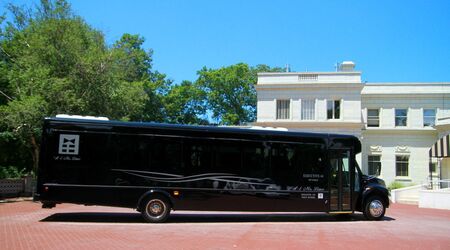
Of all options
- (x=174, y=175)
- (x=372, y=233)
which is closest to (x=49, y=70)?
(x=174, y=175)

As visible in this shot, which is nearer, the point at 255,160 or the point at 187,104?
the point at 255,160

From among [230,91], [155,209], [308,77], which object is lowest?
[155,209]

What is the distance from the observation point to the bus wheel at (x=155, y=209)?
1360 centimetres

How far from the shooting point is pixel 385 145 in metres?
39.3

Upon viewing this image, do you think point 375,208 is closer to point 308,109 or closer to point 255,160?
point 255,160

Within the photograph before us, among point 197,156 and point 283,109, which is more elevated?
point 283,109

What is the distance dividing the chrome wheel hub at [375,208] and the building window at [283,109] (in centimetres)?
2233

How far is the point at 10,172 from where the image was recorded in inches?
1014

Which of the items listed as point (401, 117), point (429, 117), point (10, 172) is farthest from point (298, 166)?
point (429, 117)

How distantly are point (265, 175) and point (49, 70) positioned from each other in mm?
12766

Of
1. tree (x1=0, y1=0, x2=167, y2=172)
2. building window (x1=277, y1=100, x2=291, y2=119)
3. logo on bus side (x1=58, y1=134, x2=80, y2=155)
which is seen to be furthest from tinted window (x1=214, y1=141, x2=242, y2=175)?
building window (x1=277, y1=100, x2=291, y2=119)

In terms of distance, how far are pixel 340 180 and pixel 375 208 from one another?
5.83 ft

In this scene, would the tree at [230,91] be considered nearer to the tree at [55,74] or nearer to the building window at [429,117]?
the building window at [429,117]

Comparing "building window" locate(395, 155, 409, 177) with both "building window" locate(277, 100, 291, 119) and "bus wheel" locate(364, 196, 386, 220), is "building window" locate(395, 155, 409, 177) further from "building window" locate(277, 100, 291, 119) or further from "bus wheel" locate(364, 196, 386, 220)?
"bus wheel" locate(364, 196, 386, 220)
